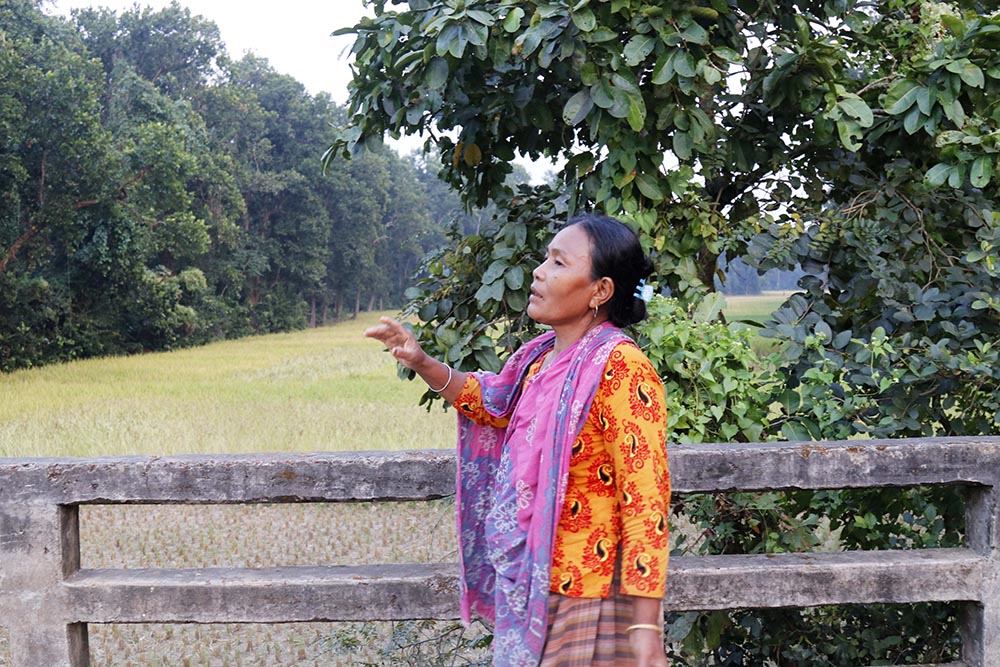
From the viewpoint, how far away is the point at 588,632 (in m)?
1.68

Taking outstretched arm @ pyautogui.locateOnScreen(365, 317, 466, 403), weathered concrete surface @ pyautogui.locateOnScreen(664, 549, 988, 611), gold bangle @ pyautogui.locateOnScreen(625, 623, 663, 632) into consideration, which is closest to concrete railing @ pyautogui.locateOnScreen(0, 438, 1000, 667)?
weathered concrete surface @ pyautogui.locateOnScreen(664, 549, 988, 611)

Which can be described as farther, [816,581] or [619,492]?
[816,581]

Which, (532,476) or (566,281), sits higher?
(566,281)

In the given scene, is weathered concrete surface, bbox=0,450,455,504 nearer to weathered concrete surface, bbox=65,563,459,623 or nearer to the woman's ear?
weathered concrete surface, bbox=65,563,459,623

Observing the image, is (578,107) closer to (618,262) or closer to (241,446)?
(618,262)

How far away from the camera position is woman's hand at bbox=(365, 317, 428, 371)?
1925mm

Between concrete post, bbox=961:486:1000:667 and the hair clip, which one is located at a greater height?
the hair clip

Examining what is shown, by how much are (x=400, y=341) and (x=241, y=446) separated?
28.1 ft

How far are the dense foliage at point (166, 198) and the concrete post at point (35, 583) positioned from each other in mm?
2341

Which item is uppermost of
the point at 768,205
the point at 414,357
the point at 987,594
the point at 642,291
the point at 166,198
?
the point at 166,198

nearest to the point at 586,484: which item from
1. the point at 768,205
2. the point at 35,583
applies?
the point at 35,583

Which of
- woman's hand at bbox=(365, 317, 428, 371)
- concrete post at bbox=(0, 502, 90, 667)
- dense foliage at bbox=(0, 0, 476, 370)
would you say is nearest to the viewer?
woman's hand at bbox=(365, 317, 428, 371)

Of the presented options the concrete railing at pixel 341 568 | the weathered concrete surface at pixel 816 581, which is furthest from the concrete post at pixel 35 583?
the weathered concrete surface at pixel 816 581

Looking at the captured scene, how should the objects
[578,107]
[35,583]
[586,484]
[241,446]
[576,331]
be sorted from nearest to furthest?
[586,484] < [576,331] < [35,583] < [578,107] < [241,446]
